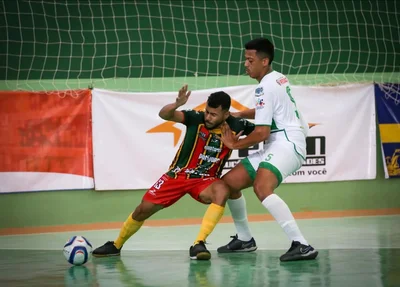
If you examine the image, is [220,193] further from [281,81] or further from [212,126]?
[281,81]

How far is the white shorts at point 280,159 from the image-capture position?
7207 millimetres

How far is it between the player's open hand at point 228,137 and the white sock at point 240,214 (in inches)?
27.6

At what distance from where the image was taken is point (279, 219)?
23.3ft

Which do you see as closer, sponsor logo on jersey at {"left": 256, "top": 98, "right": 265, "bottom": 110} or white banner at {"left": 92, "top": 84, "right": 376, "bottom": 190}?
sponsor logo on jersey at {"left": 256, "top": 98, "right": 265, "bottom": 110}

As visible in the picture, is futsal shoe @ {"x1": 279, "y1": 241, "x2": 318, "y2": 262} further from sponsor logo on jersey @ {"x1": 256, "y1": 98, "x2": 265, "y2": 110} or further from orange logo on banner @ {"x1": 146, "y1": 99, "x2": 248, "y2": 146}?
orange logo on banner @ {"x1": 146, "y1": 99, "x2": 248, "y2": 146}

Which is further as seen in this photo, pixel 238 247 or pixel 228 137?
pixel 238 247

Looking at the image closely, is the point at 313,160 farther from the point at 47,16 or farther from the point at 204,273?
the point at 204,273

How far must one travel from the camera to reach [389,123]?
1163 cm

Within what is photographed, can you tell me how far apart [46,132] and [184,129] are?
1.81 meters

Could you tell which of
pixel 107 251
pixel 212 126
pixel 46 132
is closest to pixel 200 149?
pixel 212 126

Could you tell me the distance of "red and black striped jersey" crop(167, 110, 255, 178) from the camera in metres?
7.49

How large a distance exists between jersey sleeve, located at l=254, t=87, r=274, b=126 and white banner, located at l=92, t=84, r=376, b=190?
3.59 metres

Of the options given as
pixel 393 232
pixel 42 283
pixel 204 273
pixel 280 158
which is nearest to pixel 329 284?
pixel 204 273

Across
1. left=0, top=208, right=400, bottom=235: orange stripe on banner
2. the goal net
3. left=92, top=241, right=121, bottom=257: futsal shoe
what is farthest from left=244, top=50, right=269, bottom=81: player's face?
left=0, top=208, right=400, bottom=235: orange stripe on banner
